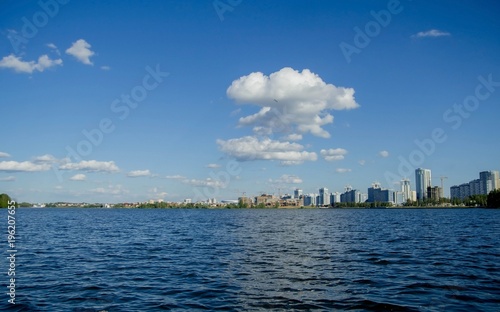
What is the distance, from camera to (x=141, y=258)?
115 feet

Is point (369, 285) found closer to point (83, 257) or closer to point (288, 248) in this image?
point (288, 248)

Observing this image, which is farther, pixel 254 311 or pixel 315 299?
pixel 315 299

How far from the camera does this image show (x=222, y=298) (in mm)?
20281

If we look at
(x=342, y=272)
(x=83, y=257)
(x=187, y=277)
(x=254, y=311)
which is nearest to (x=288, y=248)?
(x=342, y=272)

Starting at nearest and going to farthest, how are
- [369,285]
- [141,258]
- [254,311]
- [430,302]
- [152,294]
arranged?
[254,311] < [430,302] < [152,294] < [369,285] < [141,258]

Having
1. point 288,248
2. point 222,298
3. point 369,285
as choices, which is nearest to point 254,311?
point 222,298

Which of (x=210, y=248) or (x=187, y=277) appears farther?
(x=210, y=248)

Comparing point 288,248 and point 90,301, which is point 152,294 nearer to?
point 90,301

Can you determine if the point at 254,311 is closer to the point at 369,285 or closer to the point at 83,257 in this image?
the point at 369,285

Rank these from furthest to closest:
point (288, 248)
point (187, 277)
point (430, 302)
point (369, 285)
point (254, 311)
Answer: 1. point (288, 248)
2. point (187, 277)
3. point (369, 285)
4. point (430, 302)
5. point (254, 311)

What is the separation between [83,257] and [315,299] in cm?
2479

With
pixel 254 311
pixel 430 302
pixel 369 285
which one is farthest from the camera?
pixel 369 285

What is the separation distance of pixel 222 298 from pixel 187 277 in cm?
632

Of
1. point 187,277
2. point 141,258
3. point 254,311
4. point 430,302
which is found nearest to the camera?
point 254,311
